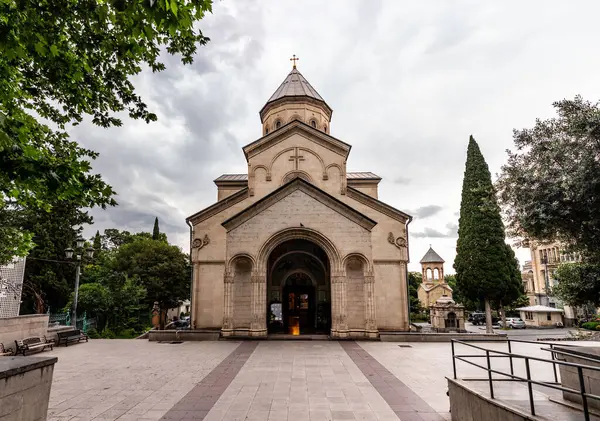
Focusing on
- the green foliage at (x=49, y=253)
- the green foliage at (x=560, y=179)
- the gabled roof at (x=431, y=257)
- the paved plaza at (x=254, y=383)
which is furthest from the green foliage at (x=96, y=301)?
the gabled roof at (x=431, y=257)

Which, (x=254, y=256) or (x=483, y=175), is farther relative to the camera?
(x=483, y=175)

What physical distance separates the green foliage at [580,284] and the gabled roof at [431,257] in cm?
3816

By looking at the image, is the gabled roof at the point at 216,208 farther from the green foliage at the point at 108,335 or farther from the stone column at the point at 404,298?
the stone column at the point at 404,298

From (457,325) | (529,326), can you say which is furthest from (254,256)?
(529,326)

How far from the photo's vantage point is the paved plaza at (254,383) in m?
6.31

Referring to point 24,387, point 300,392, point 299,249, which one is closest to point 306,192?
point 299,249

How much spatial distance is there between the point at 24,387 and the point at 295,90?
2341 centimetres

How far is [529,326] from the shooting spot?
37.2 metres

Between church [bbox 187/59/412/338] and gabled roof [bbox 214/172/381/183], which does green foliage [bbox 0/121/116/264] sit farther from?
gabled roof [bbox 214/172/381/183]

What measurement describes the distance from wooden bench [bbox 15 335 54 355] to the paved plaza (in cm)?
49

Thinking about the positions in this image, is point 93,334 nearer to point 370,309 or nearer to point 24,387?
point 370,309

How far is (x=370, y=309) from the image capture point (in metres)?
15.7

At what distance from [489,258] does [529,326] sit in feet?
57.8

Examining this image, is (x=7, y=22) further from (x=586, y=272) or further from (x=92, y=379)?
(x=586, y=272)
